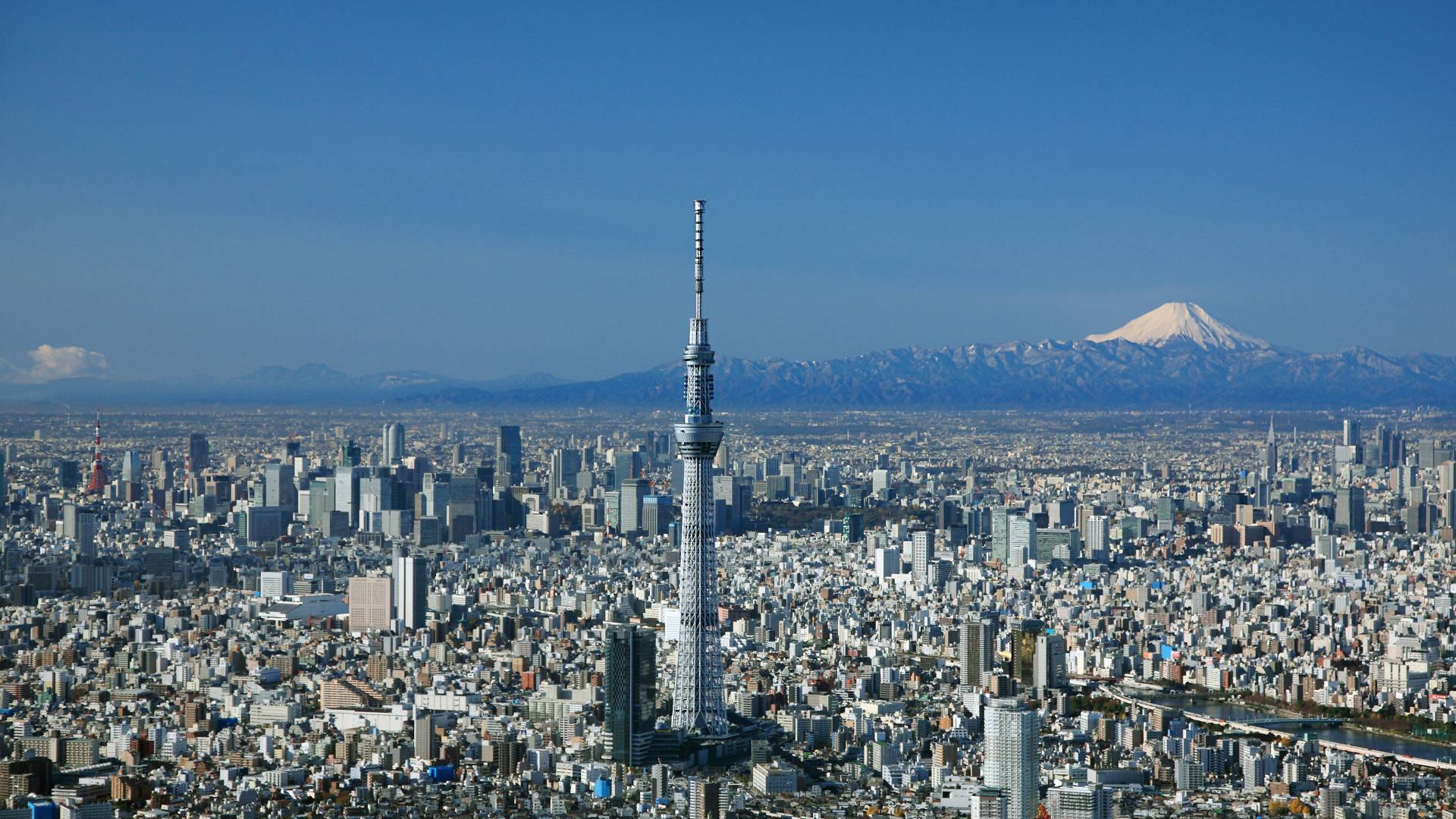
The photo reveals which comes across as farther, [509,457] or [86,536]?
[509,457]

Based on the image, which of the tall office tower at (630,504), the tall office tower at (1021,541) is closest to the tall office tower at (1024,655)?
the tall office tower at (1021,541)

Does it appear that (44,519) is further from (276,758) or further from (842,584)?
(276,758)

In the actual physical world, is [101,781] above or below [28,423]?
below

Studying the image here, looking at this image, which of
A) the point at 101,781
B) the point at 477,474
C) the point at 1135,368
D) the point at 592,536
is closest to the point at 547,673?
the point at 101,781

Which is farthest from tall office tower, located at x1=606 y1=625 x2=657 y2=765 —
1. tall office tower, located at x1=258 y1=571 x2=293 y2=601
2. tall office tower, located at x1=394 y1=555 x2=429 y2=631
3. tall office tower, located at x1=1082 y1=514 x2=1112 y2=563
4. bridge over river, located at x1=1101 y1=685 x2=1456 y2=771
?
tall office tower, located at x1=1082 y1=514 x2=1112 y2=563

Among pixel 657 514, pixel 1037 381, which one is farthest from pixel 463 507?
pixel 1037 381

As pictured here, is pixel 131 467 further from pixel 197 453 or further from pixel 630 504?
pixel 630 504
